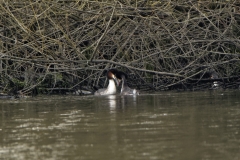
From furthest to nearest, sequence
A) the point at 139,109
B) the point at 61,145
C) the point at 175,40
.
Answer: the point at 175,40 → the point at 139,109 → the point at 61,145

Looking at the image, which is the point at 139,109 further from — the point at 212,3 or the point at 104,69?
the point at 212,3

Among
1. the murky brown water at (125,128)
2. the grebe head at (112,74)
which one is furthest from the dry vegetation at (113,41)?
the murky brown water at (125,128)

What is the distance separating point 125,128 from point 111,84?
21.9 feet

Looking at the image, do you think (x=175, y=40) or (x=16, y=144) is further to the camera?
(x=175, y=40)

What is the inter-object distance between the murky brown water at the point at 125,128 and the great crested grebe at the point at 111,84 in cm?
163

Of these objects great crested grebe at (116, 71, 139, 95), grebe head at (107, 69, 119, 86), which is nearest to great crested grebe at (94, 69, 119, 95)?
grebe head at (107, 69, 119, 86)

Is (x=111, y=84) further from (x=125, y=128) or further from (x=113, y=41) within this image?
(x=125, y=128)

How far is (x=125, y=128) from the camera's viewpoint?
889 centimetres

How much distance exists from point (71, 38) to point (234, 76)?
3.27m

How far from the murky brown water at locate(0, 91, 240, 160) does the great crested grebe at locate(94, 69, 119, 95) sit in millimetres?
1625

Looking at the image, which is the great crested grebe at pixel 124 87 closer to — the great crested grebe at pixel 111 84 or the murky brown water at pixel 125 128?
the great crested grebe at pixel 111 84

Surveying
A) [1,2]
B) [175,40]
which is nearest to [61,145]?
[175,40]

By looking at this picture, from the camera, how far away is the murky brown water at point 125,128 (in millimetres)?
7176

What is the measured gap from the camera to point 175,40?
1422cm
